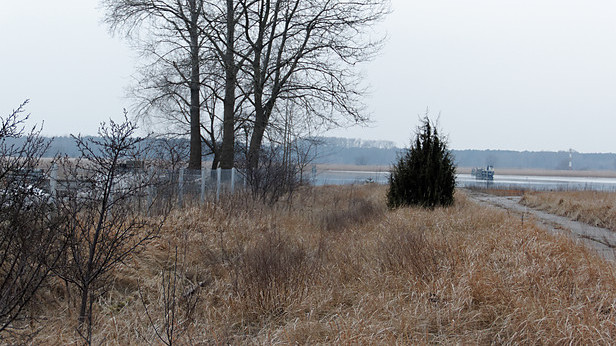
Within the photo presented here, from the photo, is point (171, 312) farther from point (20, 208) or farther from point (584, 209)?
point (584, 209)

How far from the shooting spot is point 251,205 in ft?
36.9

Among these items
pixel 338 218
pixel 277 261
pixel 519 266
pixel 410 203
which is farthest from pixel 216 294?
pixel 410 203

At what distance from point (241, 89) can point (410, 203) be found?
30.9 ft

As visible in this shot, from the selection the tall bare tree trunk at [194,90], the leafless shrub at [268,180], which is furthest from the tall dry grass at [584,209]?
the tall bare tree trunk at [194,90]

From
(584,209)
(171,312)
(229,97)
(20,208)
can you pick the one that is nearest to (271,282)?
(171,312)

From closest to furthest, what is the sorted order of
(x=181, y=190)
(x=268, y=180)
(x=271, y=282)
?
(x=271, y=282) < (x=181, y=190) < (x=268, y=180)

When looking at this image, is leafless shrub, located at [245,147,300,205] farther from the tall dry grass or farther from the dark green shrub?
the tall dry grass

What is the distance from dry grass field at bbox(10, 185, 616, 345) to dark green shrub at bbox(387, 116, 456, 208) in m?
4.90

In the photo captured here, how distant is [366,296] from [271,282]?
36.4 inches

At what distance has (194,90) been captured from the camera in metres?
20.8

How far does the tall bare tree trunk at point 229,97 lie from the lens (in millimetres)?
18234

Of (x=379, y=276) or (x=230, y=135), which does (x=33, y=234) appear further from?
(x=230, y=135)

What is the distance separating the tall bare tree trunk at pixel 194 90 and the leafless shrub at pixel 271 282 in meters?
13.7

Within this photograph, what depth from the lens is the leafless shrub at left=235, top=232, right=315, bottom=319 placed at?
4.75 metres
